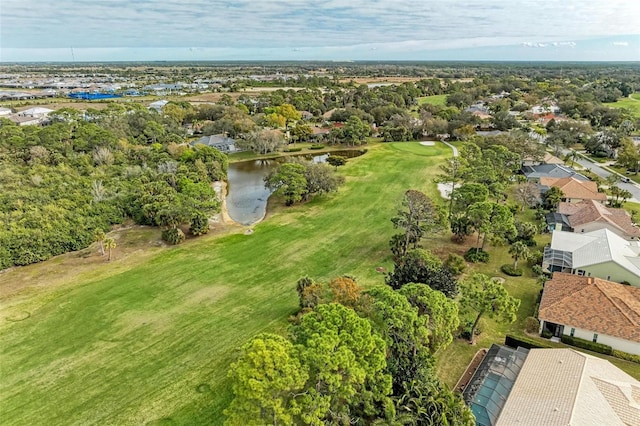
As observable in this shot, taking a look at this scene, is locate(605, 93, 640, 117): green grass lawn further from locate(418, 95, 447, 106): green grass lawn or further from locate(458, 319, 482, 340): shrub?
locate(458, 319, 482, 340): shrub

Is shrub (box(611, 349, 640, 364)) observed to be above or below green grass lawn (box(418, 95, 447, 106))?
below

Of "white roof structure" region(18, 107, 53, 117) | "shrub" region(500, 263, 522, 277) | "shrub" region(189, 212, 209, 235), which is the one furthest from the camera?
"white roof structure" region(18, 107, 53, 117)

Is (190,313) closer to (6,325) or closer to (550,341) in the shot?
(6,325)

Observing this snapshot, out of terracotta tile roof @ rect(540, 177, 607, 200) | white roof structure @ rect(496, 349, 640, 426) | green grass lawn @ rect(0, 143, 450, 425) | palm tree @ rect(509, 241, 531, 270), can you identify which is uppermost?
terracotta tile roof @ rect(540, 177, 607, 200)

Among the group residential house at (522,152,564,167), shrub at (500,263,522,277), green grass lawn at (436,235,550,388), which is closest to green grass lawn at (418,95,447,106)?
residential house at (522,152,564,167)

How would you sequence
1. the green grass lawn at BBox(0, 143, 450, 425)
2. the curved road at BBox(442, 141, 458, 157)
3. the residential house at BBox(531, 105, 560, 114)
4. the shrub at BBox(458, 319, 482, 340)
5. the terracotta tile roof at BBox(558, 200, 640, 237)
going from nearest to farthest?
the green grass lawn at BBox(0, 143, 450, 425) < the shrub at BBox(458, 319, 482, 340) < the terracotta tile roof at BBox(558, 200, 640, 237) < the curved road at BBox(442, 141, 458, 157) < the residential house at BBox(531, 105, 560, 114)

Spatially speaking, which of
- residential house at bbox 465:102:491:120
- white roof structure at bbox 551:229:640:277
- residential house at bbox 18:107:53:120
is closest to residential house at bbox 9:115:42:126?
residential house at bbox 18:107:53:120

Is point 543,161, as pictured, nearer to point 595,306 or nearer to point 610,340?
point 595,306

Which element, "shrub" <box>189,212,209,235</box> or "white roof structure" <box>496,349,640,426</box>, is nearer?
"white roof structure" <box>496,349,640,426</box>
